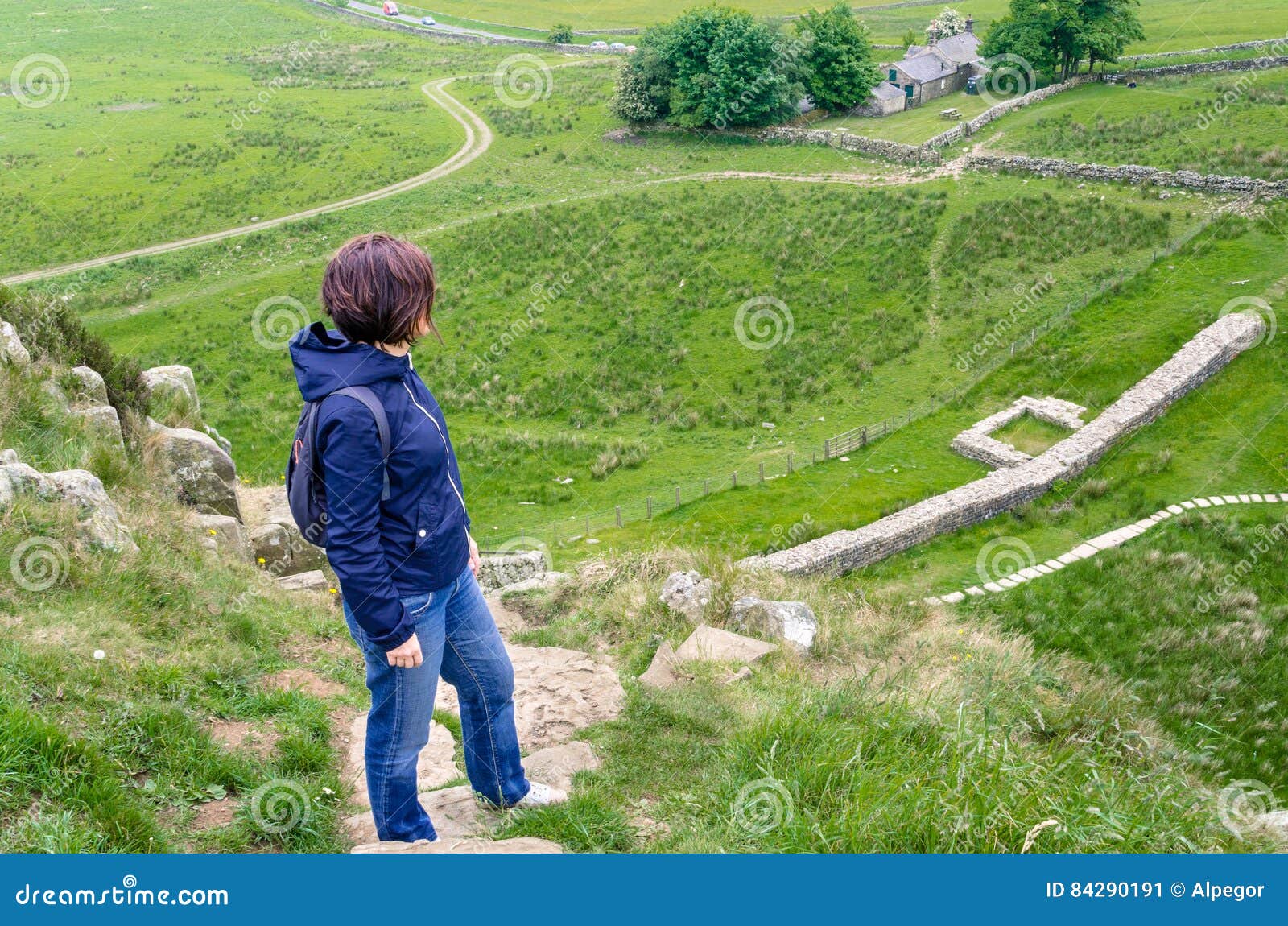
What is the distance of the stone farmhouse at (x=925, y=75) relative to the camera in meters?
47.2

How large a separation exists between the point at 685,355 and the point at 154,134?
3858 cm

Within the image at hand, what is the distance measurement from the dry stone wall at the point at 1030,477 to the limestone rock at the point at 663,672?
5.38 m

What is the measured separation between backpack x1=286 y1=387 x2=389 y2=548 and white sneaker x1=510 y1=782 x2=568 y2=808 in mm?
1806

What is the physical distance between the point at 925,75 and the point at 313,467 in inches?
1992

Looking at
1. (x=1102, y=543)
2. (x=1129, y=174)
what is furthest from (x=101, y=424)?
(x=1129, y=174)

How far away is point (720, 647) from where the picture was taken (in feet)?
26.1

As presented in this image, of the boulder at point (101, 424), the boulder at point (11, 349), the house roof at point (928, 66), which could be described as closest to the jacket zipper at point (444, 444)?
Result: the boulder at point (101, 424)

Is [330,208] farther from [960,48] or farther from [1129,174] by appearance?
[960,48]

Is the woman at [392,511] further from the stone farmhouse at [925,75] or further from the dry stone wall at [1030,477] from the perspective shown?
the stone farmhouse at [925,75]

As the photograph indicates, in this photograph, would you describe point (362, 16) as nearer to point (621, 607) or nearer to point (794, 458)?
point (794, 458)

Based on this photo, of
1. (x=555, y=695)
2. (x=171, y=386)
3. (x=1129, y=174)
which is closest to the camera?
(x=555, y=695)

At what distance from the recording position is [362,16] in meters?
92.0

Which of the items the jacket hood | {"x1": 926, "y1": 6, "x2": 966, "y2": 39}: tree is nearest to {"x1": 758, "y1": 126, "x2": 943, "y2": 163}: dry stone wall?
{"x1": 926, "y1": 6, "x2": 966, "y2": 39}: tree

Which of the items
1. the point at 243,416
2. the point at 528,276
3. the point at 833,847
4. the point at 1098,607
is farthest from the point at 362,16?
the point at 833,847
